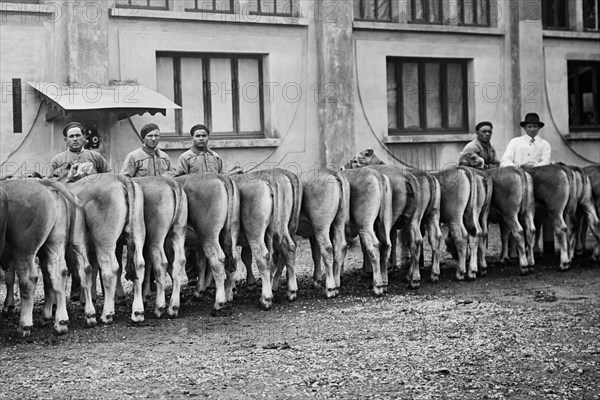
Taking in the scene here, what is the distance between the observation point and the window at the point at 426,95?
20297 millimetres

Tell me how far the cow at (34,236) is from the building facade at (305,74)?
5.99 m

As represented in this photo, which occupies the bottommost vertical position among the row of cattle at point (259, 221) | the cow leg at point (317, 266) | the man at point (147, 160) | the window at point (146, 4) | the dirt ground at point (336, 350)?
the dirt ground at point (336, 350)

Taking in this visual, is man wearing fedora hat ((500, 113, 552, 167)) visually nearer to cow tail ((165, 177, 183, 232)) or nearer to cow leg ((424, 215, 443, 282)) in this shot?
cow leg ((424, 215, 443, 282))

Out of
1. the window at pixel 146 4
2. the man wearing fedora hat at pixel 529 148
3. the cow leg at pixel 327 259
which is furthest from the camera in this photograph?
the window at pixel 146 4

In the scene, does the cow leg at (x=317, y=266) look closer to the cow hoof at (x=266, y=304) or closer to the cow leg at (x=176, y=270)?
the cow hoof at (x=266, y=304)

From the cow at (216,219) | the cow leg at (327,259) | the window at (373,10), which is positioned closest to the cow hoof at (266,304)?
the cow at (216,219)

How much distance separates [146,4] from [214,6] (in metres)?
1.34

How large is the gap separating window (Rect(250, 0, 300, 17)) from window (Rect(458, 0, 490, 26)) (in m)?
4.13

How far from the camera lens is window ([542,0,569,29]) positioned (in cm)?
2203

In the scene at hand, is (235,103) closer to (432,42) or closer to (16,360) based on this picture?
(432,42)

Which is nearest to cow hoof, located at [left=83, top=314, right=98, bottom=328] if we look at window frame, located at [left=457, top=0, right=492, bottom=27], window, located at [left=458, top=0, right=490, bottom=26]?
window frame, located at [left=457, top=0, right=492, bottom=27]

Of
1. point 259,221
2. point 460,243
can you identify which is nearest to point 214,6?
point 460,243

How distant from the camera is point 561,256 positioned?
44.4 ft

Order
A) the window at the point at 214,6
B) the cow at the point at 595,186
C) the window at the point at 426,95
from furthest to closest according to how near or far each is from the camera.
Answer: the window at the point at 426,95, the window at the point at 214,6, the cow at the point at 595,186
